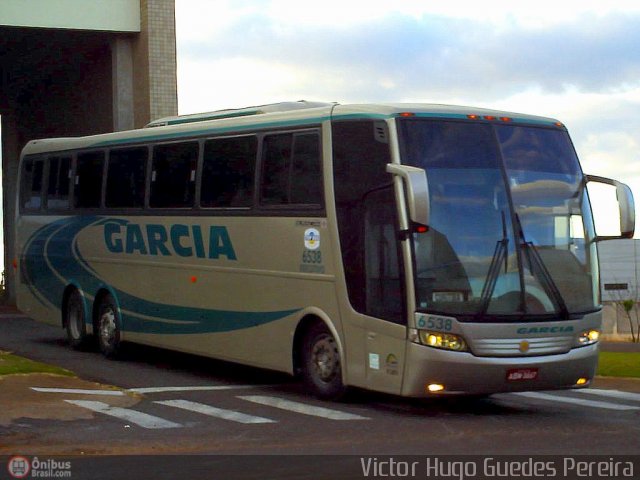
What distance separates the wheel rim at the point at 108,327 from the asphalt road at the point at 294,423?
70.4 inches

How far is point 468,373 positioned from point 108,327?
28.0 ft

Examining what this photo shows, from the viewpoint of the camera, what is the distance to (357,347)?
1427 cm

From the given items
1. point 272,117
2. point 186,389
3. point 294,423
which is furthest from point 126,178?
point 294,423

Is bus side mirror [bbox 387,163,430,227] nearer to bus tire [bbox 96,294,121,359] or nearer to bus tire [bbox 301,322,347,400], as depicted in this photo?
bus tire [bbox 301,322,347,400]

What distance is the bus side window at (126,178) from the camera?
19.2 meters

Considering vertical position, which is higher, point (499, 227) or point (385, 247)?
point (499, 227)

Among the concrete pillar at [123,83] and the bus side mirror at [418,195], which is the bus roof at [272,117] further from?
the concrete pillar at [123,83]

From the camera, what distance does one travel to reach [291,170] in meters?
15.5

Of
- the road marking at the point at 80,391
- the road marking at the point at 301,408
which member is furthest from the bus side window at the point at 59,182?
the road marking at the point at 301,408

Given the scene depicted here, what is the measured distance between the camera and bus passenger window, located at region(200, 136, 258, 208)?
1642cm

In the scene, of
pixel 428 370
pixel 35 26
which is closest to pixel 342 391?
pixel 428 370

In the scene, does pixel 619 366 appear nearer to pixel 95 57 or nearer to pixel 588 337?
pixel 588 337

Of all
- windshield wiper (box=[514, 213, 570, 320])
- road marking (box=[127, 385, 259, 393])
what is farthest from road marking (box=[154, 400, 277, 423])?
windshield wiper (box=[514, 213, 570, 320])
